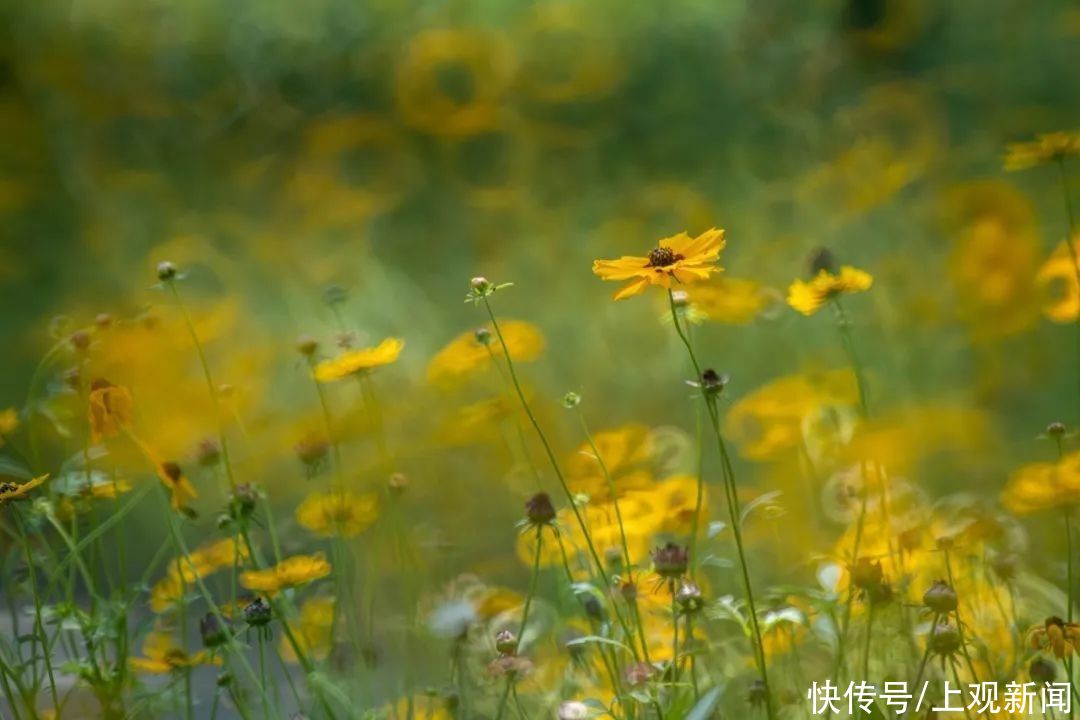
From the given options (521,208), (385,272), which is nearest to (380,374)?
(385,272)

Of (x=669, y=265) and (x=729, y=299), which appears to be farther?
(x=729, y=299)

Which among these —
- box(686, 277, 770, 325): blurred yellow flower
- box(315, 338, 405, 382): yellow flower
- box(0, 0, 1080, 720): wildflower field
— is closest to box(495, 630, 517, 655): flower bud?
box(0, 0, 1080, 720): wildflower field

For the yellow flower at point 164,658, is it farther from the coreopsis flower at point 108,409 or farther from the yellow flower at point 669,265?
the yellow flower at point 669,265

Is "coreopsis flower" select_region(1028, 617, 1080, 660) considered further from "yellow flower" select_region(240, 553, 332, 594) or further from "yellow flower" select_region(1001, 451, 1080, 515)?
"yellow flower" select_region(240, 553, 332, 594)

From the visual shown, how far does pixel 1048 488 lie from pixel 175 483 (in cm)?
63

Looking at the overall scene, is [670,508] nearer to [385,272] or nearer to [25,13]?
[385,272]

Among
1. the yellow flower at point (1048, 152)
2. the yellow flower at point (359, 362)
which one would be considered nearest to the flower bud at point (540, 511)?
the yellow flower at point (359, 362)

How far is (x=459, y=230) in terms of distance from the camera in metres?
1.14

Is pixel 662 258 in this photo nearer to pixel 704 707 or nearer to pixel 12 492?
pixel 704 707

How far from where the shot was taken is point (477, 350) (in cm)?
92

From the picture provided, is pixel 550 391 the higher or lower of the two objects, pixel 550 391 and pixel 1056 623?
the higher

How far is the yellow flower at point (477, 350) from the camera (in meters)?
0.93

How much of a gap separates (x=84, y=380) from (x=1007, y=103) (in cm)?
88

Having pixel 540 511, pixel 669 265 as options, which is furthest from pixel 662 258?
pixel 540 511
